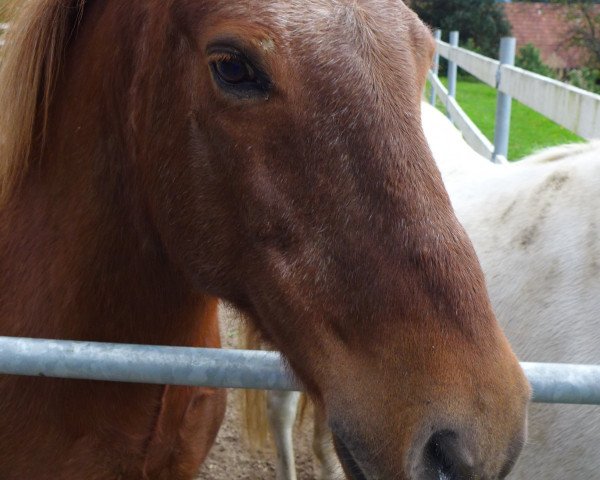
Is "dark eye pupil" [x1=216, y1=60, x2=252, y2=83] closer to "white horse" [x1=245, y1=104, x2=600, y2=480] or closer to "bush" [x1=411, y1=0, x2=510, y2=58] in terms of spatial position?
"white horse" [x1=245, y1=104, x2=600, y2=480]

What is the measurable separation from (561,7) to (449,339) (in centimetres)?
2556

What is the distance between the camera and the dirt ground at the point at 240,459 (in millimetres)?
3533

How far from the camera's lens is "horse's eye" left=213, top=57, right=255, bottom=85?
132 centimetres

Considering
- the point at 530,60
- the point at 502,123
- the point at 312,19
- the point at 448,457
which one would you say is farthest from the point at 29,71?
the point at 530,60

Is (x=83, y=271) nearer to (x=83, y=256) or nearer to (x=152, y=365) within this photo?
(x=83, y=256)

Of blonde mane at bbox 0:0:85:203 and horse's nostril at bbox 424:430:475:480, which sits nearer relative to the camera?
horse's nostril at bbox 424:430:475:480

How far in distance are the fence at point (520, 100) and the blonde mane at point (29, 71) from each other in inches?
93.2

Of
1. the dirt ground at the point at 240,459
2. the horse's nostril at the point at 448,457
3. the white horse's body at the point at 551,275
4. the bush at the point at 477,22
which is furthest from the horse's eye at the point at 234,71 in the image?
the bush at the point at 477,22

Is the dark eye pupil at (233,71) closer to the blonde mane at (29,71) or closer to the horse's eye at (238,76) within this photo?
the horse's eye at (238,76)

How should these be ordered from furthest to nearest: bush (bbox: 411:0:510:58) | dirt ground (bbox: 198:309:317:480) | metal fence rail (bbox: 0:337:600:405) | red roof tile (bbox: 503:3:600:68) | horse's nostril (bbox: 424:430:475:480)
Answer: red roof tile (bbox: 503:3:600:68) < bush (bbox: 411:0:510:58) < dirt ground (bbox: 198:309:317:480) < metal fence rail (bbox: 0:337:600:405) < horse's nostril (bbox: 424:430:475:480)

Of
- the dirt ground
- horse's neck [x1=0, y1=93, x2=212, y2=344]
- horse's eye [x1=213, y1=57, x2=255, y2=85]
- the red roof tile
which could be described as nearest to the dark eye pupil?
horse's eye [x1=213, y1=57, x2=255, y2=85]

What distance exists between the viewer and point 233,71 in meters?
1.34

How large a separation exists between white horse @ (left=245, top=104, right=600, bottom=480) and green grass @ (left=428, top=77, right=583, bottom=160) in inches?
282

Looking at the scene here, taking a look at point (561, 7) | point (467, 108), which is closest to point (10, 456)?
point (467, 108)
